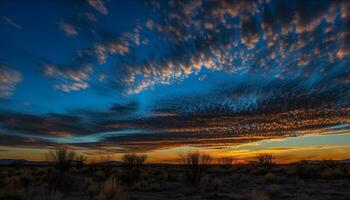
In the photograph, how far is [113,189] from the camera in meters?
17.9

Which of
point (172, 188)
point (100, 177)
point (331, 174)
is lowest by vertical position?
point (172, 188)

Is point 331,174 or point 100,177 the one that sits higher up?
point 100,177

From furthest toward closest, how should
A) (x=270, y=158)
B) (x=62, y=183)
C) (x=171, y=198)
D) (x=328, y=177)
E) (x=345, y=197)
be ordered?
(x=270, y=158)
(x=328, y=177)
(x=62, y=183)
(x=171, y=198)
(x=345, y=197)

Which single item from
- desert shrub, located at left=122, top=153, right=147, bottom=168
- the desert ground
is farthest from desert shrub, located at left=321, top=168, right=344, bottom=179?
desert shrub, located at left=122, top=153, right=147, bottom=168

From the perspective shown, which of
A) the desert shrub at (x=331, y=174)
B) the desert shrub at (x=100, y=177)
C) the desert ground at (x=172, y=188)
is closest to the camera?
the desert ground at (x=172, y=188)

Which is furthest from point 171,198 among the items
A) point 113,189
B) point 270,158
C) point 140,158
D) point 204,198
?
point 270,158

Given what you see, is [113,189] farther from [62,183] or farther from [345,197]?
[345,197]

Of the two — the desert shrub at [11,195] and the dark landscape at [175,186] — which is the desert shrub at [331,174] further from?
the desert shrub at [11,195]

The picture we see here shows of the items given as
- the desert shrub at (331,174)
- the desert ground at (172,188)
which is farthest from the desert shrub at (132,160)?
the desert shrub at (331,174)

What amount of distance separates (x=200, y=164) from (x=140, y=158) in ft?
39.2

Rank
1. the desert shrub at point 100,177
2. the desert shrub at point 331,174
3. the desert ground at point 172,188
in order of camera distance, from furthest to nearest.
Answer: the desert shrub at point 100,177, the desert shrub at point 331,174, the desert ground at point 172,188

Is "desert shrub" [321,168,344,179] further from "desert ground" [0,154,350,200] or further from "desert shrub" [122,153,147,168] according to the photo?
"desert shrub" [122,153,147,168]

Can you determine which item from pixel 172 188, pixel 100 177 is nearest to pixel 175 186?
pixel 172 188

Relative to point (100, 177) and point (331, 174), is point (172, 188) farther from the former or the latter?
point (331, 174)
